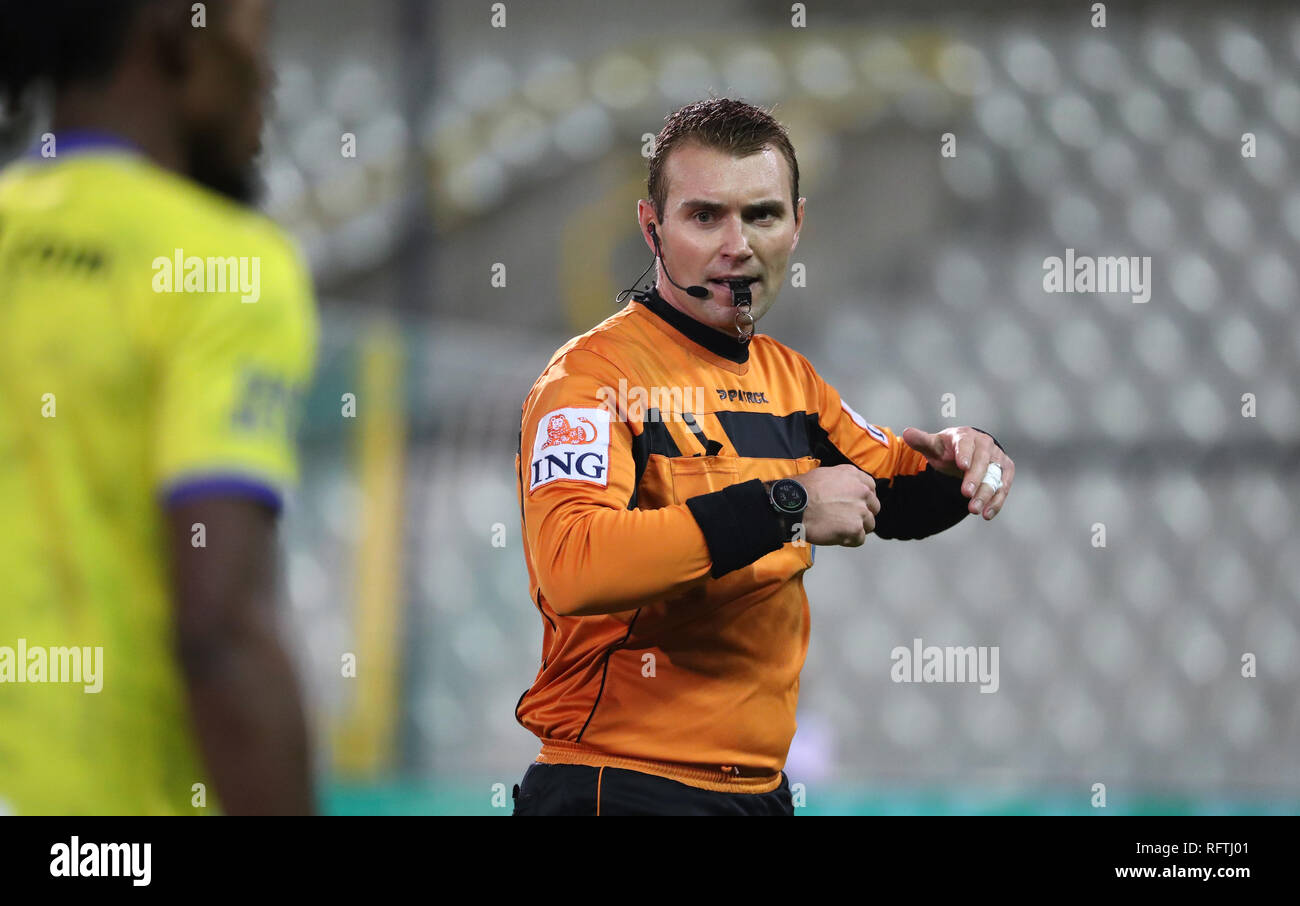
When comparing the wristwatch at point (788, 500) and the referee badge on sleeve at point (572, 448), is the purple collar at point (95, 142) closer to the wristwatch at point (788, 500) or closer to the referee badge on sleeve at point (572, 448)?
the referee badge on sleeve at point (572, 448)

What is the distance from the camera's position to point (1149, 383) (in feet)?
15.1

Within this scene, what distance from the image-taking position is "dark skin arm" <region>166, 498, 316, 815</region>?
3.58 feet

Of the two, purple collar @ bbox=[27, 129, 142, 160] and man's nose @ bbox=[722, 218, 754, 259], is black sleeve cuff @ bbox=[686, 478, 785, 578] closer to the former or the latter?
man's nose @ bbox=[722, 218, 754, 259]

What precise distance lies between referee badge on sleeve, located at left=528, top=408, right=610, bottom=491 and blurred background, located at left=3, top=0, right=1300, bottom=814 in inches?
83.8

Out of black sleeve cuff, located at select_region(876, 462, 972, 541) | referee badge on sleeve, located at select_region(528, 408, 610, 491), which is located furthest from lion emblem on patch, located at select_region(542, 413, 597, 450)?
black sleeve cuff, located at select_region(876, 462, 972, 541)

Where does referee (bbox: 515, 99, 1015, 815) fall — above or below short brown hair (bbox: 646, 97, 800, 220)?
below

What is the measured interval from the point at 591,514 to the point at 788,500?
290 mm

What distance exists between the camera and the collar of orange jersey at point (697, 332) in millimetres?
2166

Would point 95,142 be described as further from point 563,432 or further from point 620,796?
point 620,796

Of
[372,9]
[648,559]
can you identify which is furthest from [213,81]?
[372,9]

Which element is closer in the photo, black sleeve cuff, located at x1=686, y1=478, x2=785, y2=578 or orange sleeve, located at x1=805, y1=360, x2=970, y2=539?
black sleeve cuff, located at x1=686, y1=478, x2=785, y2=578

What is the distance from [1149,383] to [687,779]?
3259 millimetres

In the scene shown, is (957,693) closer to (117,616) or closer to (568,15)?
(568,15)

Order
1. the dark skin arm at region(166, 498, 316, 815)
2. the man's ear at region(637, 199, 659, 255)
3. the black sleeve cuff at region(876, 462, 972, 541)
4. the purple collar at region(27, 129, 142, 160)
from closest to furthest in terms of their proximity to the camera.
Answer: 1. the dark skin arm at region(166, 498, 316, 815)
2. the purple collar at region(27, 129, 142, 160)
3. the man's ear at region(637, 199, 659, 255)
4. the black sleeve cuff at region(876, 462, 972, 541)
